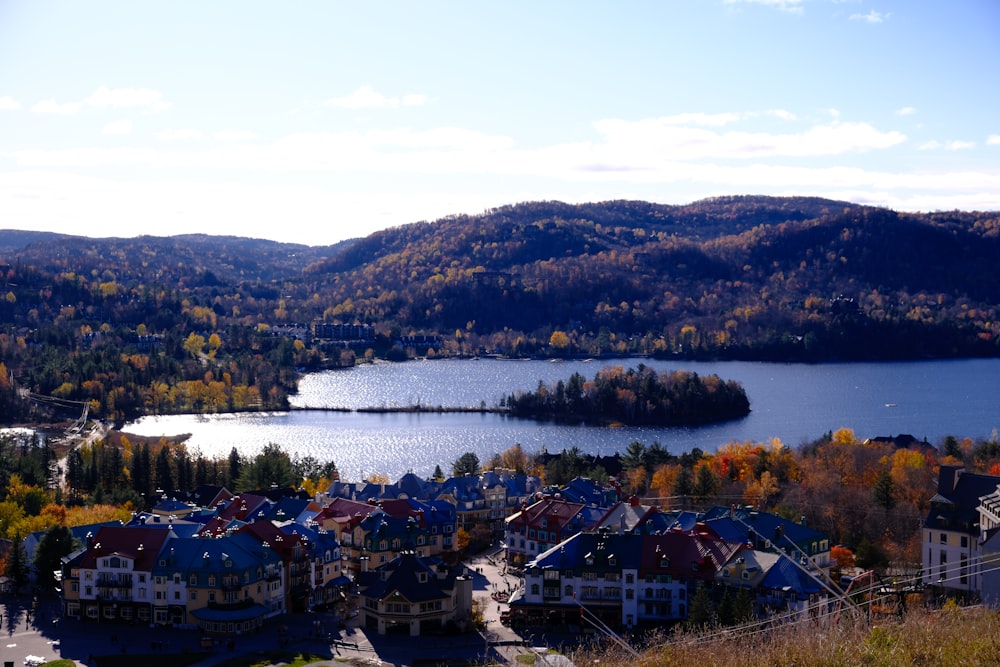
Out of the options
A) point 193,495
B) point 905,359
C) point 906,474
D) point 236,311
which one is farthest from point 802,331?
point 193,495

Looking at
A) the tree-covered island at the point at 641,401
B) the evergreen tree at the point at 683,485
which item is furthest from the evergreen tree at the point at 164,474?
the tree-covered island at the point at 641,401

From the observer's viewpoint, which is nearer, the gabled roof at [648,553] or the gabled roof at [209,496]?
the gabled roof at [648,553]

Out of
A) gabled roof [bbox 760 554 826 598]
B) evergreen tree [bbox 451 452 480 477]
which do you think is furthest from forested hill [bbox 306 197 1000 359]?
gabled roof [bbox 760 554 826 598]

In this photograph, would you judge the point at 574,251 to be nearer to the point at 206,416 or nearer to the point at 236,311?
the point at 236,311

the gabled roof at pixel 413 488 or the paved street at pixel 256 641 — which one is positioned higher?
the gabled roof at pixel 413 488

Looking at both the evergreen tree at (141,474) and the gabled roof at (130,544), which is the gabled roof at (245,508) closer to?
the gabled roof at (130,544)

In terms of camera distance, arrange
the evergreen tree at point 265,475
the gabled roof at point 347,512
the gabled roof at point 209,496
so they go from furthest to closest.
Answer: the evergreen tree at point 265,475 < the gabled roof at point 209,496 < the gabled roof at point 347,512

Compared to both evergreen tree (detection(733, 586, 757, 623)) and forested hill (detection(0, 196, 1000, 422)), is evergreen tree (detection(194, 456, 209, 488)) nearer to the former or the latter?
evergreen tree (detection(733, 586, 757, 623))
